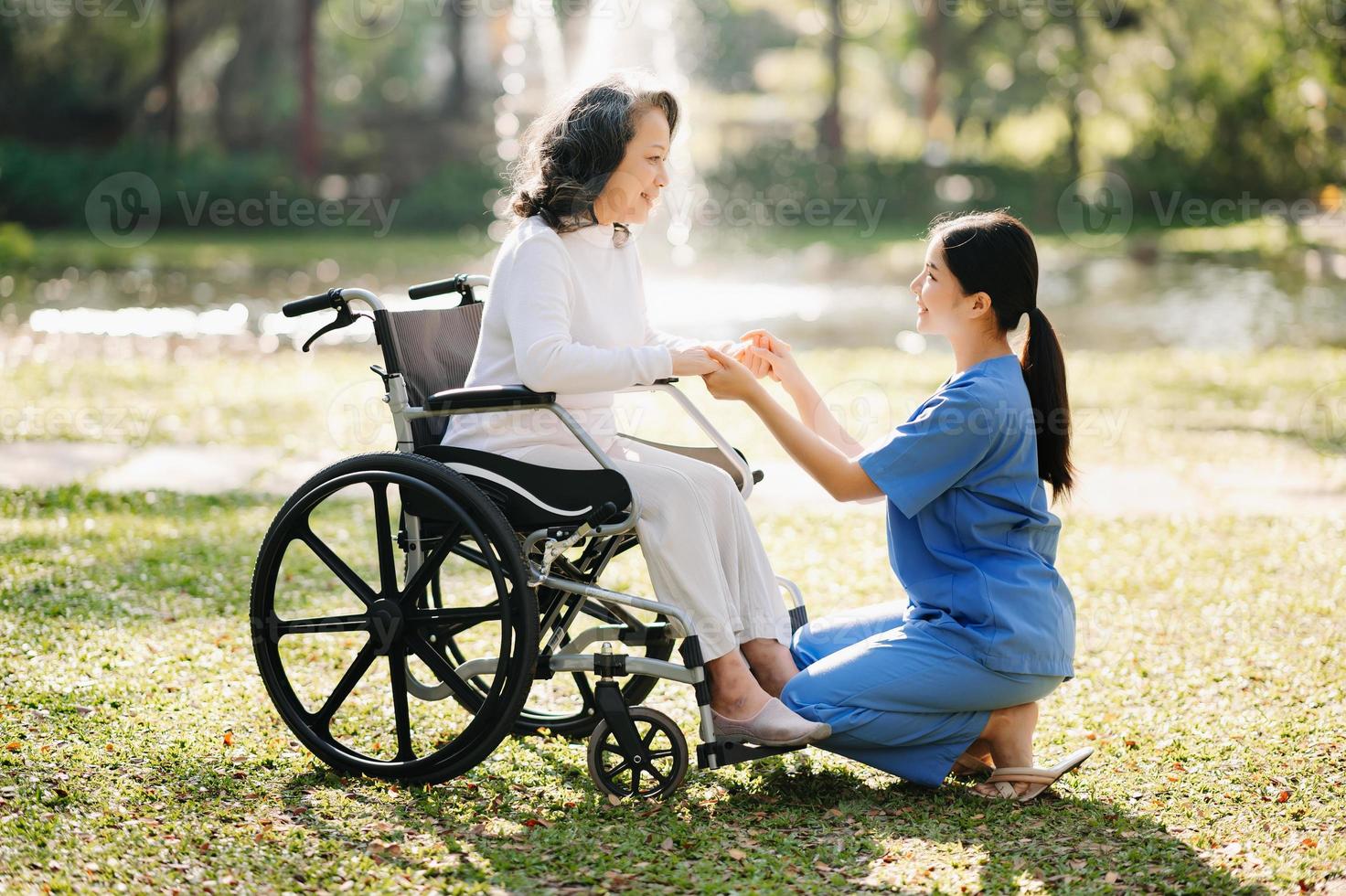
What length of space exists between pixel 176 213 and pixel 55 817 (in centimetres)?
1978

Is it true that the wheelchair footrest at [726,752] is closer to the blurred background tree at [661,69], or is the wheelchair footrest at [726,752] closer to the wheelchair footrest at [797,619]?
the wheelchair footrest at [797,619]

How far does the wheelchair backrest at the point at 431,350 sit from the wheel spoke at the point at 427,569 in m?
0.30

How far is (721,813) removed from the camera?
9.49 feet

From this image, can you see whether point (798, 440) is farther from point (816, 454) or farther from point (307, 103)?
point (307, 103)

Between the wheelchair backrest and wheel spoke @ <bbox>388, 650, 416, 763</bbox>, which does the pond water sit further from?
wheel spoke @ <bbox>388, 650, 416, 763</bbox>

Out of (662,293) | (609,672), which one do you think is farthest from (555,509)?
(662,293)

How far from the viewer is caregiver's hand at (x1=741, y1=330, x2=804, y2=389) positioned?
10.8 feet

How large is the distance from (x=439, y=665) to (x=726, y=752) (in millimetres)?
610

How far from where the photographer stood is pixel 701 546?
2.86 metres

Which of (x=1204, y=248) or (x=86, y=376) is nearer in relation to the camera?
(x=86, y=376)

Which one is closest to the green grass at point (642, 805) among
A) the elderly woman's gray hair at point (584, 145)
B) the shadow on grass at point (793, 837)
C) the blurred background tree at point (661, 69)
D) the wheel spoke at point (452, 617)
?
the shadow on grass at point (793, 837)

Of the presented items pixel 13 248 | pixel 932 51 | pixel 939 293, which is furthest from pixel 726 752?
pixel 932 51

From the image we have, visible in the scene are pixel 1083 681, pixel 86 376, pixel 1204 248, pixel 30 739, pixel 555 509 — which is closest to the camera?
pixel 555 509

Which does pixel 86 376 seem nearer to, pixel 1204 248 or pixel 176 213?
pixel 176 213
